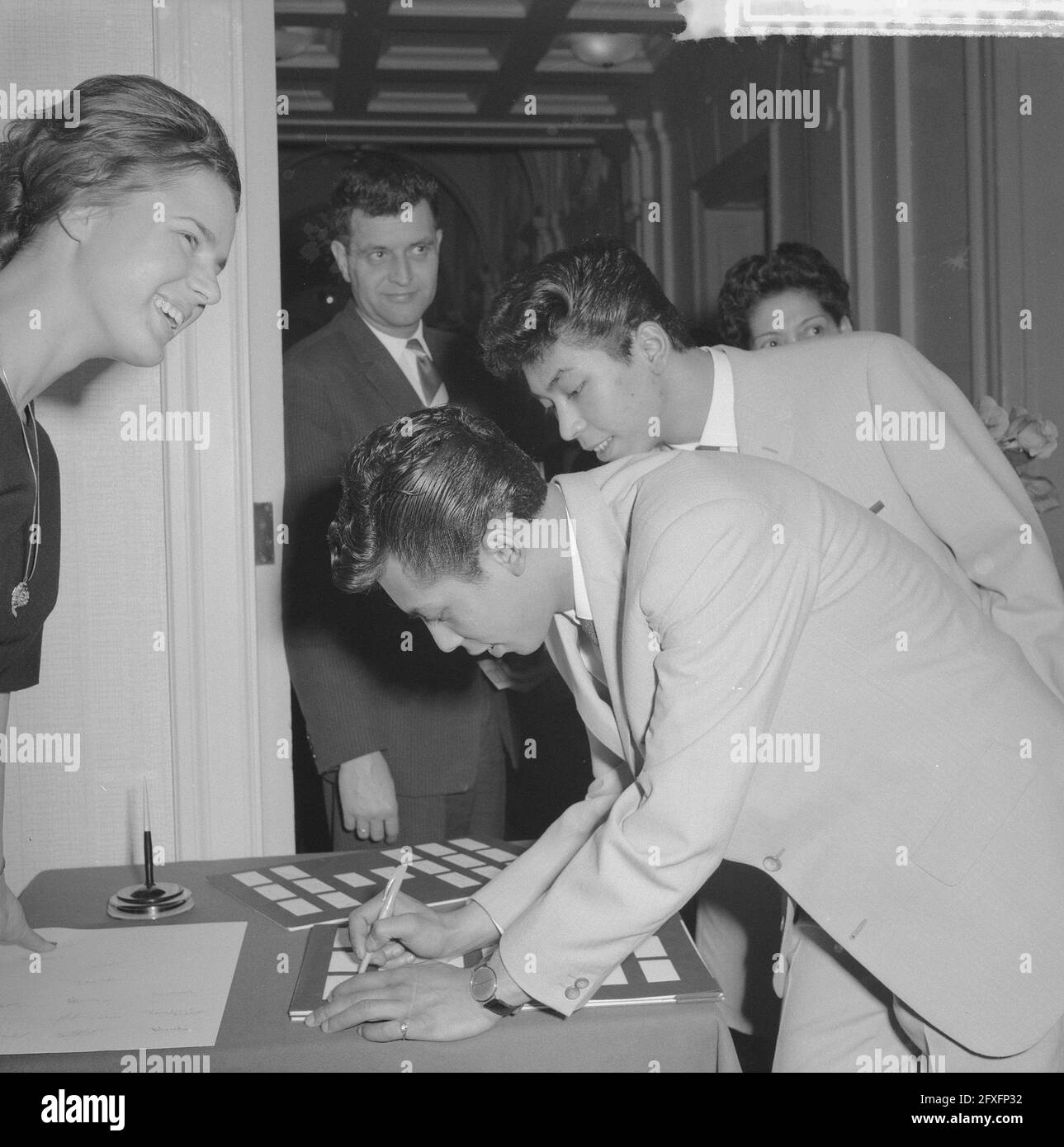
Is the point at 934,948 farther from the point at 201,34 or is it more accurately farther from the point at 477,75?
the point at 477,75

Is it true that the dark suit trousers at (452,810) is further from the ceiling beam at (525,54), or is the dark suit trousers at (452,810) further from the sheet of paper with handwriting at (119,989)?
the ceiling beam at (525,54)

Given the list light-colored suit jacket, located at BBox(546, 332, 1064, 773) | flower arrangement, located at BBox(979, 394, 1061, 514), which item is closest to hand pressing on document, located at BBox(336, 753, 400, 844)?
light-colored suit jacket, located at BBox(546, 332, 1064, 773)

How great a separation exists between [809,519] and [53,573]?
92cm

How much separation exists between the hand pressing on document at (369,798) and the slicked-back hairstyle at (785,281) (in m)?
1.07

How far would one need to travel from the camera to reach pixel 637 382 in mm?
1714

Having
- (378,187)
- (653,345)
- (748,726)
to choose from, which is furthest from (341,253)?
(748,726)

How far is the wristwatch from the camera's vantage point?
1.07 m

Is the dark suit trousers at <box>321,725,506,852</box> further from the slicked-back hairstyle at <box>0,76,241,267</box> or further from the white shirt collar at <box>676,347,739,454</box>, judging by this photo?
the slicked-back hairstyle at <box>0,76,241,267</box>

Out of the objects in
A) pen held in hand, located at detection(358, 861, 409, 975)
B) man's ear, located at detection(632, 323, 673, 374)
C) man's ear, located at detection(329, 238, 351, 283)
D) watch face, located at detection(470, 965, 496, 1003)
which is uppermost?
man's ear, located at detection(329, 238, 351, 283)

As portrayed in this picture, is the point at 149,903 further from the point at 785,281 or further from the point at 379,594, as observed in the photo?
the point at 785,281

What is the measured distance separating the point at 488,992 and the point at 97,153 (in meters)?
Answer: 0.93

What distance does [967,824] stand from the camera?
1.13 meters

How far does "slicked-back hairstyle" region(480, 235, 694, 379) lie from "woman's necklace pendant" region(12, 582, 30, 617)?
68cm

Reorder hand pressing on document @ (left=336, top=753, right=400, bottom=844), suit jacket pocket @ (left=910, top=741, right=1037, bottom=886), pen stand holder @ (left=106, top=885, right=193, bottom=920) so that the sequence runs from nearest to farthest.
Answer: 1. suit jacket pocket @ (left=910, top=741, right=1037, bottom=886)
2. pen stand holder @ (left=106, top=885, right=193, bottom=920)
3. hand pressing on document @ (left=336, top=753, right=400, bottom=844)
